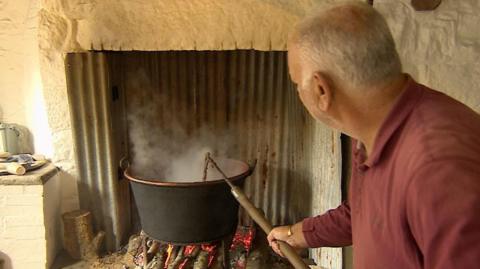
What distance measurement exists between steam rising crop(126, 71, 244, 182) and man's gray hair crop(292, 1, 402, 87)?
75.1 inches

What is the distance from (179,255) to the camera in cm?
244

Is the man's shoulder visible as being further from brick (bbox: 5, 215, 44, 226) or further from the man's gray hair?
brick (bbox: 5, 215, 44, 226)

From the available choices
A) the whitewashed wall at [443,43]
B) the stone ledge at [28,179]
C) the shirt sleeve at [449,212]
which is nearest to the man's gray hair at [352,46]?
the shirt sleeve at [449,212]

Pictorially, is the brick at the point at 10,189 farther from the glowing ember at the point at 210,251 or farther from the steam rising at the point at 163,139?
the glowing ember at the point at 210,251

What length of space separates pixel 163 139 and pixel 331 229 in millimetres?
1689

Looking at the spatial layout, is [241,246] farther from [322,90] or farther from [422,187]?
[422,187]

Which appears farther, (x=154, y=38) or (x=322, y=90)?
(x=154, y=38)

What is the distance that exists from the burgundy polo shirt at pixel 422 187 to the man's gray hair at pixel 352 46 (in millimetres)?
74

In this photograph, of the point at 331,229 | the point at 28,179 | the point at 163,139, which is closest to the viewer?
the point at 331,229

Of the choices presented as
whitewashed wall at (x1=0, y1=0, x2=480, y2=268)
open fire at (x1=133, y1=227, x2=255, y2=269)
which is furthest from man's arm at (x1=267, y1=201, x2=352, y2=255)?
open fire at (x1=133, y1=227, x2=255, y2=269)

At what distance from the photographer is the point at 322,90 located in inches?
31.6

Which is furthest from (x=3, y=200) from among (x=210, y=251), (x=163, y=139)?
(x=210, y=251)

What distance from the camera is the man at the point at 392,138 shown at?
0.59 metres

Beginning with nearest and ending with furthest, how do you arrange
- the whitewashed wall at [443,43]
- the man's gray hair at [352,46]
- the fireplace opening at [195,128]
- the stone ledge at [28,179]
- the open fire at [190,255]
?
1. the man's gray hair at [352,46]
2. the whitewashed wall at [443,43]
3. the stone ledge at [28,179]
4. the open fire at [190,255]
5. the fireplace opening at [195,128]
